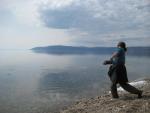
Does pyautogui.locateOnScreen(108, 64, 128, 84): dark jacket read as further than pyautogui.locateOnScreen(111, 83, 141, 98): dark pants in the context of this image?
Yes

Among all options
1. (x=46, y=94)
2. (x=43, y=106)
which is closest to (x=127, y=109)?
(x=43, y=106)

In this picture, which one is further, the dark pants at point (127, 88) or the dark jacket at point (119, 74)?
the dark jacket at point (119, 74)

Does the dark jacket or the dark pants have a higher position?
the dark jacket

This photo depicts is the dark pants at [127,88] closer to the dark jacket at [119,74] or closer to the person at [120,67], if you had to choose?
the person at [120,67]

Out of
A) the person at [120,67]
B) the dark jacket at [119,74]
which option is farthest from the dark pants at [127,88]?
the dark jacket at [119,74]

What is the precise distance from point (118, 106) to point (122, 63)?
208 cm

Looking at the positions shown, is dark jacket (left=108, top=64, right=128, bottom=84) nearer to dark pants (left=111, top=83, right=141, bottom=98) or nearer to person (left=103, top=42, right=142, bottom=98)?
person (left=103, top=42, right=142, bottom=98)

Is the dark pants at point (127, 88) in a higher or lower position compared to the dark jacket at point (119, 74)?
lower

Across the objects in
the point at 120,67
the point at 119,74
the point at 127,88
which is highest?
the point at 120,67

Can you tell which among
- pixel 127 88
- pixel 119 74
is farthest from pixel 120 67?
pixel 127 88

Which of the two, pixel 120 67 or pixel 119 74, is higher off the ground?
pixel 120 67

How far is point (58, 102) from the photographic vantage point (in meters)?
23.1

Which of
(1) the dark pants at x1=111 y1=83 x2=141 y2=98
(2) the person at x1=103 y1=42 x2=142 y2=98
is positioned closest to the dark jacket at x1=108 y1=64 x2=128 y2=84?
(2) the person at x1=103 y1=42 x2=142 y2=98

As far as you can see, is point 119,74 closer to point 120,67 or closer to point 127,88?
point 120,67
